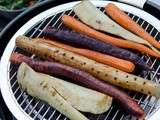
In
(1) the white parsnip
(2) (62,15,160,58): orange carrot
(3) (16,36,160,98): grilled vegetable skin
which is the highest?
(1) the white parsnip

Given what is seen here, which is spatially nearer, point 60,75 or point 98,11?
point 60,75

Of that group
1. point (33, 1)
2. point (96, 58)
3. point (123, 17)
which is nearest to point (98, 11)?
point (123, 17)

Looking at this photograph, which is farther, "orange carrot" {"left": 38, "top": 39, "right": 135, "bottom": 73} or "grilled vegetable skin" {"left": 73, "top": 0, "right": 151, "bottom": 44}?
"grilled vegetable skin" {"left": 73, "top": 0, "right": 151, "bottom": 44}

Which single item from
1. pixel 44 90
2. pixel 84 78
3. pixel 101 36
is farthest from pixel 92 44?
pixel 44 90

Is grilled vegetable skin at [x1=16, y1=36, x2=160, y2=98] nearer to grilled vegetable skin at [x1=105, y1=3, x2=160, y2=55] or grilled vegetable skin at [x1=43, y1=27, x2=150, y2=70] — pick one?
grilled vegetable skin at [x1=43, y1=27, x2=150, y2=70]

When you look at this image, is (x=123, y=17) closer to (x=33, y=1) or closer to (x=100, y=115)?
(x=100, y=115)

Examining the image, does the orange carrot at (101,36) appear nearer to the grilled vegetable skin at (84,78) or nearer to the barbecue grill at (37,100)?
the barbecue grill at (37,100)

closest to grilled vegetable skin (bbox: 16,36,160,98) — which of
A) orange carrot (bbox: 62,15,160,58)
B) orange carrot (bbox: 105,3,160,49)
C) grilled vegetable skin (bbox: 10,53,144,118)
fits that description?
grilled vegetable skin (bbox: 10,53,144,118)
